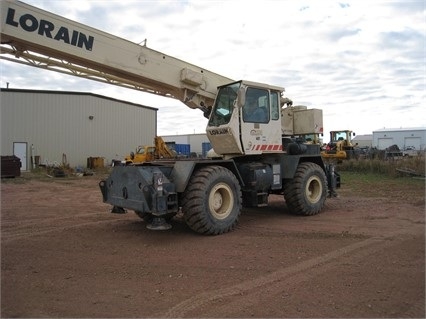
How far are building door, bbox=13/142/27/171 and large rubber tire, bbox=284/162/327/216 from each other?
84.0 feet

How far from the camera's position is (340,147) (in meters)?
30.1

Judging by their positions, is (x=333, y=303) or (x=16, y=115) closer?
(x=333, y=303)

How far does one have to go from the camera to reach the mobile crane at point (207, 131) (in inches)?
285

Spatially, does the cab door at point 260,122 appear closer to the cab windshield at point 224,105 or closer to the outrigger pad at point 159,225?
the cab windshield at point 224,105

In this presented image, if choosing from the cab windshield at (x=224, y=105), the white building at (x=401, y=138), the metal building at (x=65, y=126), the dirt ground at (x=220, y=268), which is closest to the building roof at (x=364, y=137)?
the white building at (x=401, y=138)

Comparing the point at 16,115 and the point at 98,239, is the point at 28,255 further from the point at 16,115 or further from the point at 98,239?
the point at 16,115

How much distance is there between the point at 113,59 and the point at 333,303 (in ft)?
19.2

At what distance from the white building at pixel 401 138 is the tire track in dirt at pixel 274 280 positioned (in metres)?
53.7

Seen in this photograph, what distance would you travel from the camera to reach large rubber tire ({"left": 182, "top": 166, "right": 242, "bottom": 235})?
25.3 ft

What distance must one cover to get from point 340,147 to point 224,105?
893 inches

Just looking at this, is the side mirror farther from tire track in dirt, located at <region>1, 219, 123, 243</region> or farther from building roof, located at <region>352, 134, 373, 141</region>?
building roof, located at <region>352, 134, 373, 141</region>

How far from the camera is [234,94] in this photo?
906cm

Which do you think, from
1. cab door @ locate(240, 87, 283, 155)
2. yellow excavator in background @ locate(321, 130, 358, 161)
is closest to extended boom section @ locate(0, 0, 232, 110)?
cab door @ locate(240, 87, 283, 155)

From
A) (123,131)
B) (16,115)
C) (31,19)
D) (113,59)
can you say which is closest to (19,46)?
(31,19)
